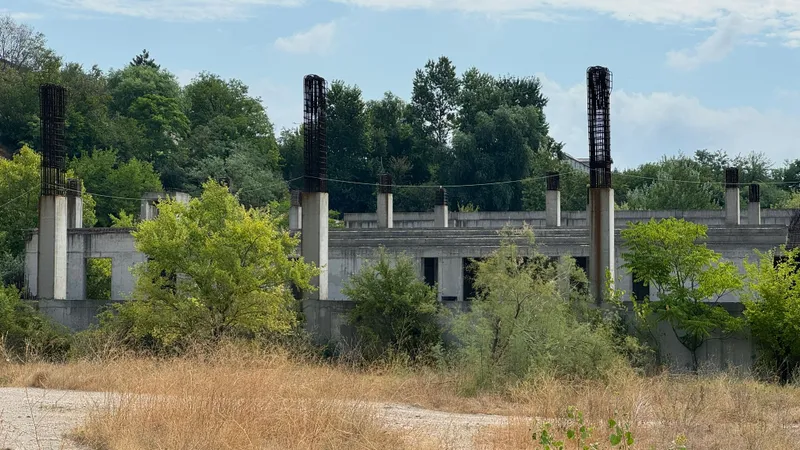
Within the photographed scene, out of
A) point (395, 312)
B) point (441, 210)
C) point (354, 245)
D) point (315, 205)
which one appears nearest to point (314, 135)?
point (315, 205)

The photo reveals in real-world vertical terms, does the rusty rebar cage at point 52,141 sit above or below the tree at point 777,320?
above

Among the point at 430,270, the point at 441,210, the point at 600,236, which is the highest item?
the point at 441,210

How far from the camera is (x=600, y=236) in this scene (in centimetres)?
3259

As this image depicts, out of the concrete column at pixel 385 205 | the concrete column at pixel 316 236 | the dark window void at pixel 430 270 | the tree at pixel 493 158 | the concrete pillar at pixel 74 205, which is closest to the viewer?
the concrete column at pixel 316 236

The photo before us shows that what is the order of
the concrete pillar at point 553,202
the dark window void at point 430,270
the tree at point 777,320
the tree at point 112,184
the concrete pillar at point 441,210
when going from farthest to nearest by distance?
the tree at point 112,184
the concrete pillar at point 441,210
the concrete pillar at point 553,202
the dark window void at point 430,270
the tree at point 777,320

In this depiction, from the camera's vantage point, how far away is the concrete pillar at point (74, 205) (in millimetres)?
45844

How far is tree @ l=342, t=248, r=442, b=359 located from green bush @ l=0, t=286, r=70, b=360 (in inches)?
326

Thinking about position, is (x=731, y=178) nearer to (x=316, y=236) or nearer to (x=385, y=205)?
(x=385, y=205)

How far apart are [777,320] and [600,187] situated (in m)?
6.53

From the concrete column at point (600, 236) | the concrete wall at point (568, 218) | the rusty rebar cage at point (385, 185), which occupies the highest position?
the rusty rebar cage at point (385, 185)

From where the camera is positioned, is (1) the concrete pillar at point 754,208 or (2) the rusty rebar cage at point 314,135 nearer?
(2) the rusty rebar cage at point 314,135

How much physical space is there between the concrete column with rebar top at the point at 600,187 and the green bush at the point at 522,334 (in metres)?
5.61

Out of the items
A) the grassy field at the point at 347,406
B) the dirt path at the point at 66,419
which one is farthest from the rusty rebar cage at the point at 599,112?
the dirt path at the point at 66,419

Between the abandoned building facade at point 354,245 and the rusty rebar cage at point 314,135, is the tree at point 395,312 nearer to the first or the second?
the abandoned building facade at point 354,245
